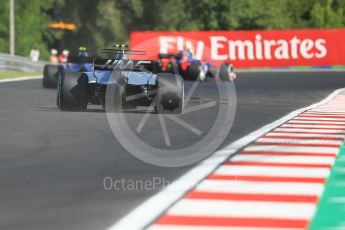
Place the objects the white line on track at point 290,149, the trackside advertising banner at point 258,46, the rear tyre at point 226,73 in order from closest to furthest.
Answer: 1. the white line on track at point 290,149
2. the rear tyre at point 226,73
3. the trackside advertising banner at point 258,46

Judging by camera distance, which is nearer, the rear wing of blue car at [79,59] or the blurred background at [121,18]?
the rear wing of blue car at [79,59]

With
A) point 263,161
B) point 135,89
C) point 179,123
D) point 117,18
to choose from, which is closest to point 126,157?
point 263,161

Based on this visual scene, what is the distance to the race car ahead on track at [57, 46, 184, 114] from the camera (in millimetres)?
15609

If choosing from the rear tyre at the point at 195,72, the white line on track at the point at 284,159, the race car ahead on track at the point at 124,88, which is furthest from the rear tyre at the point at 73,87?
the rear tyre at the point at 195,72

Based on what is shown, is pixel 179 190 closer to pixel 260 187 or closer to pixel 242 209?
pixel 260 187

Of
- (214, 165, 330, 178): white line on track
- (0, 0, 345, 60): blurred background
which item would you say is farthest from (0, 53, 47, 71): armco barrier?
(214, 165, 330, 178): white line on track

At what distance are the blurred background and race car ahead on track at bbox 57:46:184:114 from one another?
42.7 metres

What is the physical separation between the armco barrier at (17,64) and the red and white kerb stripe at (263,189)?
28.8m

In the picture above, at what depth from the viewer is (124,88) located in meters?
15.6

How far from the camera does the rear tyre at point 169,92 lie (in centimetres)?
1558

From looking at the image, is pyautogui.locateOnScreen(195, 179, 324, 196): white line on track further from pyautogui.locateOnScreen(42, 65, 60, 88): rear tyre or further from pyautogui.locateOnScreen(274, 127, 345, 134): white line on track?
pyautogui.locateOnScreen(42, 65, 60, 88): rear tyre

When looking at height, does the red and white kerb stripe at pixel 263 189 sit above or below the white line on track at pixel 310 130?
above

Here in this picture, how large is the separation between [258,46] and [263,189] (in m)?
41.5

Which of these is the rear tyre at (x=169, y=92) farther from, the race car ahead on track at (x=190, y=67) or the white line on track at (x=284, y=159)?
the race car ahead on track at (x=190, y=67)
